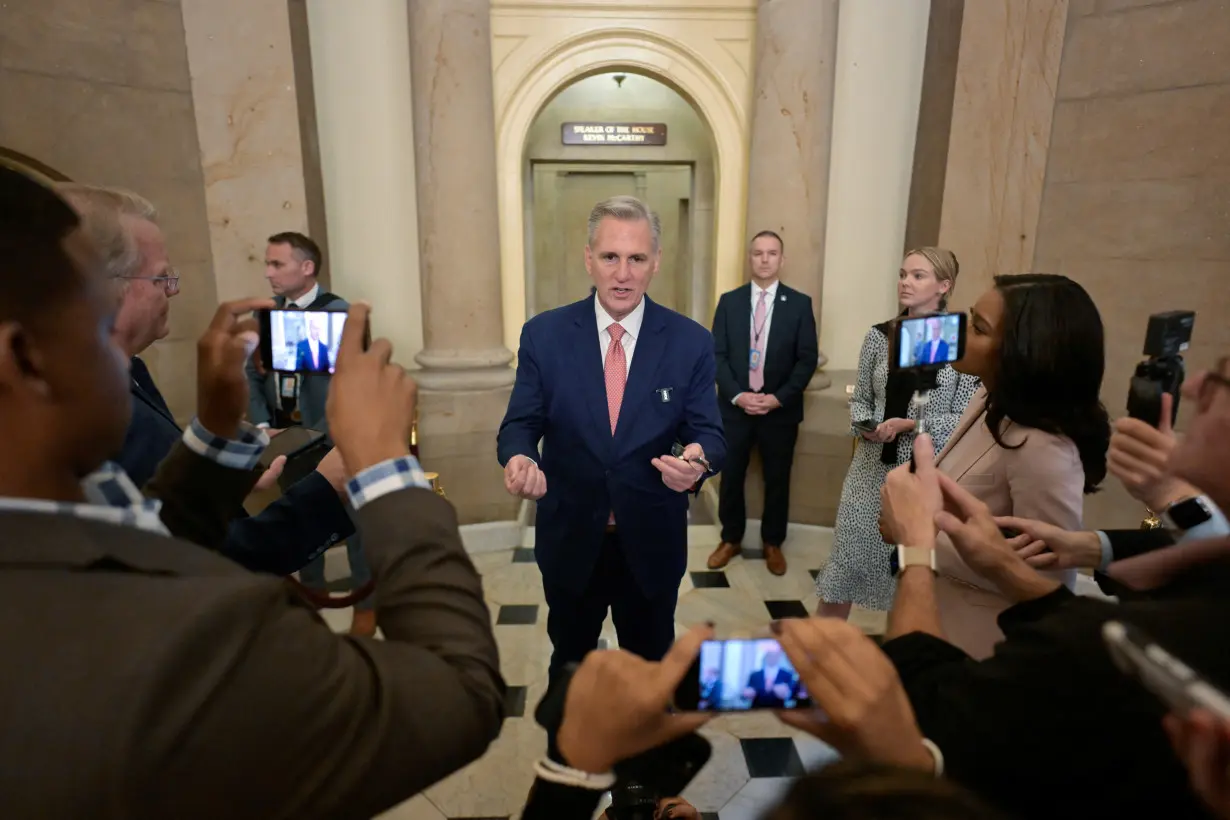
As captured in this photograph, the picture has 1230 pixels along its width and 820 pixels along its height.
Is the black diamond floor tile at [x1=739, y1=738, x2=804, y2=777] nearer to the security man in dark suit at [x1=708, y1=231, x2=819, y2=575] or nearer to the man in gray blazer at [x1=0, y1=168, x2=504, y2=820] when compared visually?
the security man in dark suit at [x1=708, y1=231, x2=819, y2=575]

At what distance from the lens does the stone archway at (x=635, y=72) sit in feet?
15.4

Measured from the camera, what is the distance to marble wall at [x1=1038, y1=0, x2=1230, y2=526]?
134 inches

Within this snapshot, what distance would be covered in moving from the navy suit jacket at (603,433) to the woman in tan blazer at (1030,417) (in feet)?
2.62

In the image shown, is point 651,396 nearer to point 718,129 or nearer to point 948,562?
point 948,562

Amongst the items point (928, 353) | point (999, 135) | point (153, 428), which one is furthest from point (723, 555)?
point (153, 428)

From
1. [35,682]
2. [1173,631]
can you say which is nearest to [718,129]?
[1173,631]

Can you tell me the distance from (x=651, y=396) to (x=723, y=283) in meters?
3.05

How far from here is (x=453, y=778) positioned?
2.59m

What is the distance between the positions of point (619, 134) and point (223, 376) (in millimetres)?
7262

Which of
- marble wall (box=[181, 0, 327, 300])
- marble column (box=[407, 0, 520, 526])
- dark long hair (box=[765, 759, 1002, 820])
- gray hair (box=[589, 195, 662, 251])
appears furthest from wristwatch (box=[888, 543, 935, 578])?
marble wall (box=[181, 0, 327, 300])

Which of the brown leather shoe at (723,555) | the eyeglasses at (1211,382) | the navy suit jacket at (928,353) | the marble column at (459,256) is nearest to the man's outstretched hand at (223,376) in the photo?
the navy suit jacket at (928,353)

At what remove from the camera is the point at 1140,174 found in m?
3.57

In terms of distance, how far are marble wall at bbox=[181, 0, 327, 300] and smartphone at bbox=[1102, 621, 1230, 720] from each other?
4.22m

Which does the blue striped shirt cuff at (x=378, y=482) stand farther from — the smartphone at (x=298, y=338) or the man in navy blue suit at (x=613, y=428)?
the man in navy blue suit at (x=613, y=428)
